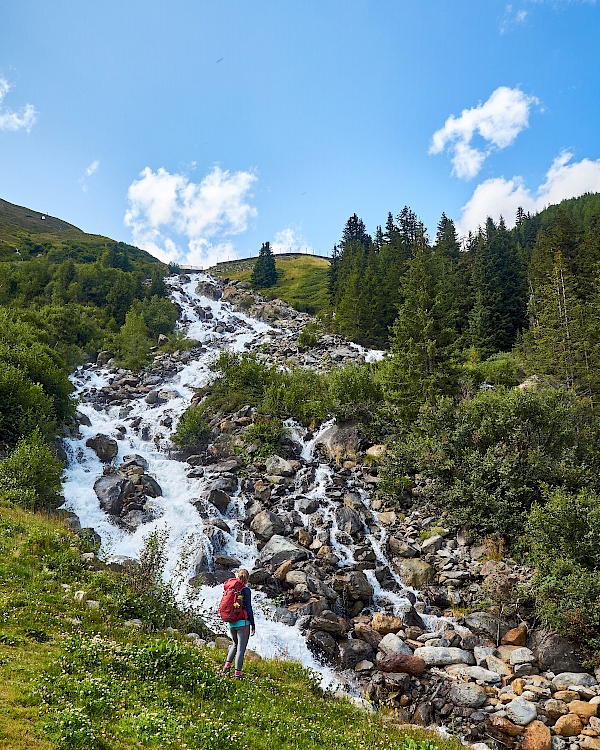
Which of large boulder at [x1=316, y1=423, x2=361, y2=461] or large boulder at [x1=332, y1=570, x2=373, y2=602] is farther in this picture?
large boulder at [x1=316, y1=423, x2=361, y2=461]

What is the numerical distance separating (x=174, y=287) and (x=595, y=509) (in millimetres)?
95133

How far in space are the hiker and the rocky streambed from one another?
4.46 metres

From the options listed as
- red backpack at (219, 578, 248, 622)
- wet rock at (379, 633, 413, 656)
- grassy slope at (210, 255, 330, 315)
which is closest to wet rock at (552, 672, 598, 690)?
→ wet rock at (379, 633, 413, 656)

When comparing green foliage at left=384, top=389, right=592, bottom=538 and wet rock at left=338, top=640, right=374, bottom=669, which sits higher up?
green foliage at left=384, top=389, right=592, bottom=538

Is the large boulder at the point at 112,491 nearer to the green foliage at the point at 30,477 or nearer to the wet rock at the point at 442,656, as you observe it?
the green foliage at the point at 30,477

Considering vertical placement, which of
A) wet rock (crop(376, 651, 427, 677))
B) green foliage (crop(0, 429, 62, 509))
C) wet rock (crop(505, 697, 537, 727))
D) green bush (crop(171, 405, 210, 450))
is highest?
green bush (crop(171, 405, 210, 450))

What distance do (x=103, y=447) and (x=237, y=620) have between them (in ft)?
81.7

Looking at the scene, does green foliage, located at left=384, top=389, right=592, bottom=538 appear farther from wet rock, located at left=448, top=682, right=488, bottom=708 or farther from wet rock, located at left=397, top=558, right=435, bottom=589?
wet rock, located at left=448, top=682, right=488, bottom=708

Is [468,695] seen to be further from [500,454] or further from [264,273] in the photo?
[264,273]

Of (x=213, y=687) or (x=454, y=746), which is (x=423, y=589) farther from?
(x=213, y=687)

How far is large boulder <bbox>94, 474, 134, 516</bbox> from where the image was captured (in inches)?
965

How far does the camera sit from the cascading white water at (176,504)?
16.2 metres

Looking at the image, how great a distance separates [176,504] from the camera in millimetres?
25391

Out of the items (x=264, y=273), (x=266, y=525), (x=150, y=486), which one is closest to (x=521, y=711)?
(x=266, y=525)
